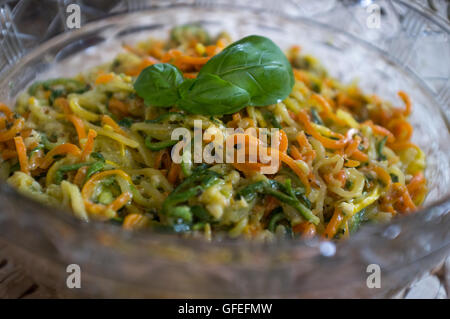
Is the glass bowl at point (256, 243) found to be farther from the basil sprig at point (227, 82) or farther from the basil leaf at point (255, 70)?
the basil leaf at point (255, 70)

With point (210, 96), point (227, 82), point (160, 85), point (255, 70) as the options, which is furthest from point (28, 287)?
point (255, 70)

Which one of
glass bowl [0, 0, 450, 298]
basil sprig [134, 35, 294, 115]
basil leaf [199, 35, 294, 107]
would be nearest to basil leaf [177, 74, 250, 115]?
basil sprig [134, 35, 294, 115]

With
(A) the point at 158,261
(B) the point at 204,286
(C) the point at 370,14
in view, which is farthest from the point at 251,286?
(C) the point at 370,14

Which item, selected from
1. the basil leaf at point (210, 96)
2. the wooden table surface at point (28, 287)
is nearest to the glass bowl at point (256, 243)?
the wooden table surface at point (28, 287)

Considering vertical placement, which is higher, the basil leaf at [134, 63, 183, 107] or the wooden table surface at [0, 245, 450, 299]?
the basil leaf at [134, 63, 183, 107]

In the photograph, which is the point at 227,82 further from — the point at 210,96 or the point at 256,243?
the point at 256,243

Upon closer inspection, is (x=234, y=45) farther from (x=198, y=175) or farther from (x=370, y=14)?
(x=370, y=14)

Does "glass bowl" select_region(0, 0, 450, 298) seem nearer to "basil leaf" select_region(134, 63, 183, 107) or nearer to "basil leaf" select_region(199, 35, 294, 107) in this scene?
"basil leaf" select_region(134, 63, 183, 107)
